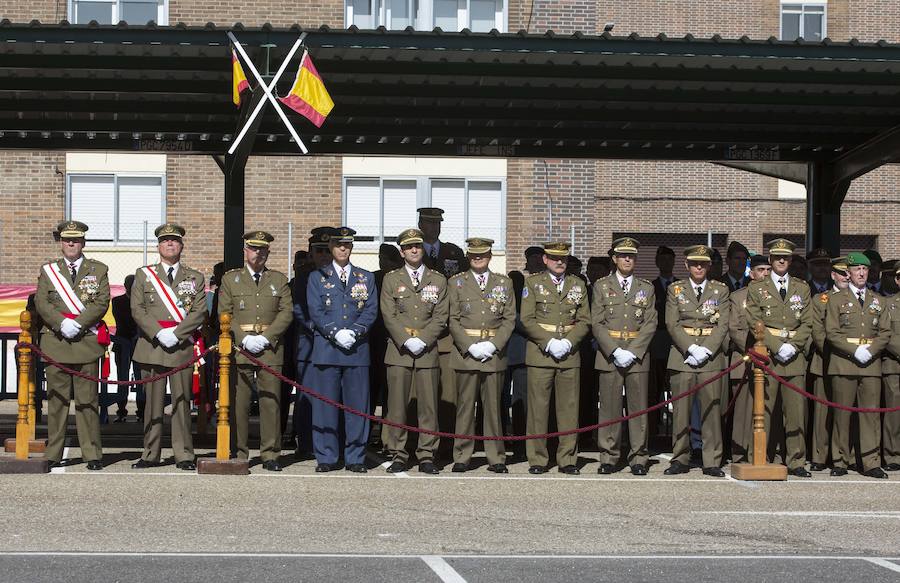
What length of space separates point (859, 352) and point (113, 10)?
19064mm

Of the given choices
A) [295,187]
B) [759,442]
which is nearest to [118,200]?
[295,187]

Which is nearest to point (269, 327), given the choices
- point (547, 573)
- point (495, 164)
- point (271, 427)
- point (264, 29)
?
point (271, 427)

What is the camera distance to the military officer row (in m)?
11.7

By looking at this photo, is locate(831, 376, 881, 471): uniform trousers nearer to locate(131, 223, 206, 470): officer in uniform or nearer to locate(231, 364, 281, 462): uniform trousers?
locate(231, 364, 281, 462): uniform trousers

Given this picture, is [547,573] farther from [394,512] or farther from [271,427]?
[271,427]

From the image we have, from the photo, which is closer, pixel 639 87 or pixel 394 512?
pixel 394 512

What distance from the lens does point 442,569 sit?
7543 mm

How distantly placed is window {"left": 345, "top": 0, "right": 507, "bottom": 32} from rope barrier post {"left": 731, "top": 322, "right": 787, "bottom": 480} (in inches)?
647

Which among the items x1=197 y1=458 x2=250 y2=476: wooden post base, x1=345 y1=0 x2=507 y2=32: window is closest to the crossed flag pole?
x1=197 y1=458 x2=250 y2=476: wooden post base

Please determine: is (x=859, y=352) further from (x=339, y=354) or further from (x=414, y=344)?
(x=339, y=354)

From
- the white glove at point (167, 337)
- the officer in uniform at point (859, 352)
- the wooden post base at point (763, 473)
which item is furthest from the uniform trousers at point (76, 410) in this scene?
the officer in uniform at point (859, 352)

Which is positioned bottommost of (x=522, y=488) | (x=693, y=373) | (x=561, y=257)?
(x=522, y=488)

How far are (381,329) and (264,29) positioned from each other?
302 centimetres

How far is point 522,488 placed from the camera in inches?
429
